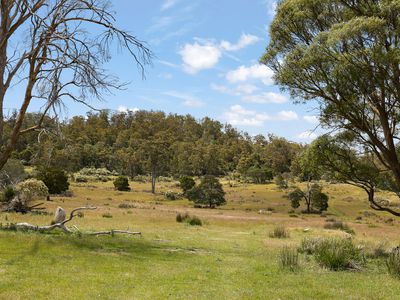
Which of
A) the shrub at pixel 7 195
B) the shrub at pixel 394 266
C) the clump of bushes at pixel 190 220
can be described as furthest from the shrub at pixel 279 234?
the shrub at pixel 7 195

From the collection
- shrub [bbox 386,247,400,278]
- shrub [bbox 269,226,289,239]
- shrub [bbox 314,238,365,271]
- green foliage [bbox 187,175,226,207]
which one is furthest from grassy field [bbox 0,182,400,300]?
green foliage [bbox 187,175,226,207]

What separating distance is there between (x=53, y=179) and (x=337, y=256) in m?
55.5

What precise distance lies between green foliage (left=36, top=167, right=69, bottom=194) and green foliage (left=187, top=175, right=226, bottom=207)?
19290mm

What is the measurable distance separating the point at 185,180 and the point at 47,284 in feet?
242

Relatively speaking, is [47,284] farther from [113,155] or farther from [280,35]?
[113,155]

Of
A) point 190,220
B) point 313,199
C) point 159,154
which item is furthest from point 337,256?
point 159,154

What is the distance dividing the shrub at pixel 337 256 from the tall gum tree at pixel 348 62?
487 cm

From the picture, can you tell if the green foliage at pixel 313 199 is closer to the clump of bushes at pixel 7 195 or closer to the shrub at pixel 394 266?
the clump of bushes at pixel 7 195

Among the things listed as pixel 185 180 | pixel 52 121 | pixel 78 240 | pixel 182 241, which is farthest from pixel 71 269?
pixel 185 180

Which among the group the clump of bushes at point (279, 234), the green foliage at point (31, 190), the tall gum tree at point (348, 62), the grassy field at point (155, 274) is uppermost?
the tall gum tree at point (348, 62)

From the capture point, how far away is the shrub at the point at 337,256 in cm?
1453

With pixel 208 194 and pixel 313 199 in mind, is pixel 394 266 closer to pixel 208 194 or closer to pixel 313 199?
pixel 208 194

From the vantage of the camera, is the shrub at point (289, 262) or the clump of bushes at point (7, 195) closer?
the shrub at point (289, 262)

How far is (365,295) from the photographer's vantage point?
1015 cm
